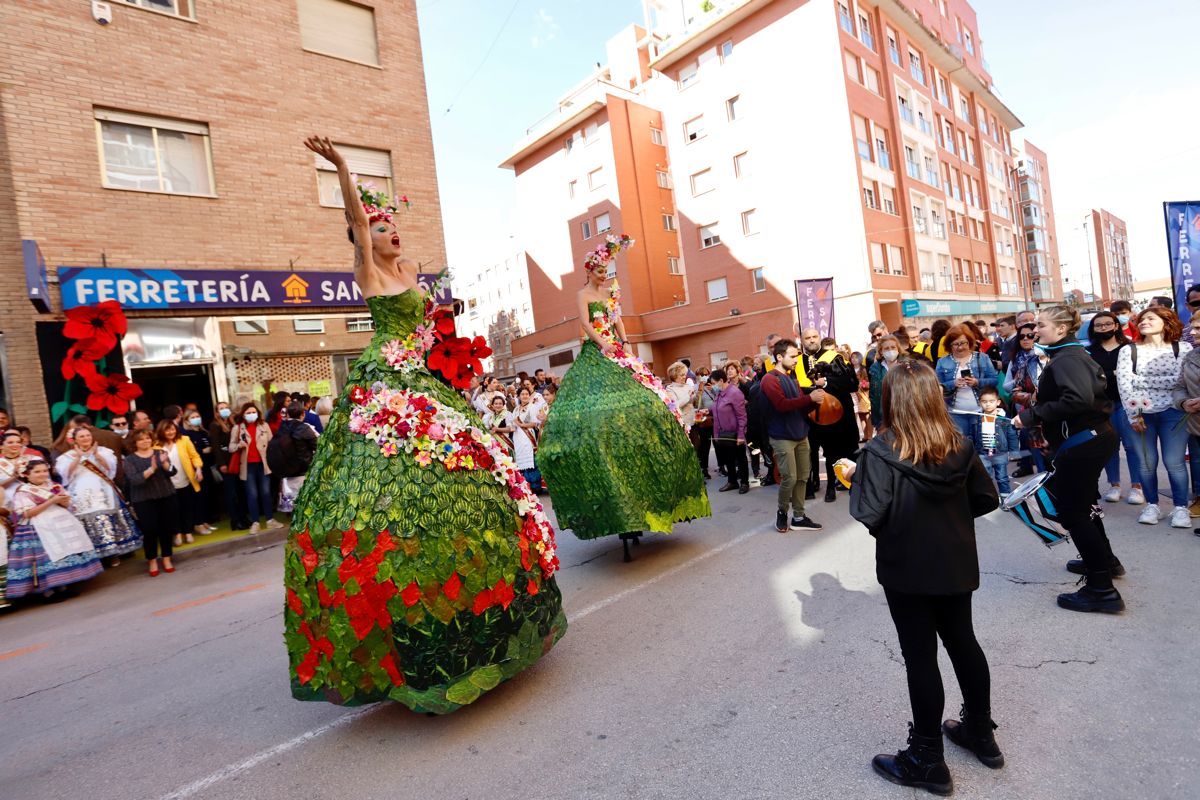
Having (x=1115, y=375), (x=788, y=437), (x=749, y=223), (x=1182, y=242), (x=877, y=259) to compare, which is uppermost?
(x=749, y=223)

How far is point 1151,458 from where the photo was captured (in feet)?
18.1

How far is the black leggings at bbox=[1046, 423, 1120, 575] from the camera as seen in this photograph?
12.2 feet

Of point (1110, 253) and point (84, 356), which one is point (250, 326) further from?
point (1110, 253)

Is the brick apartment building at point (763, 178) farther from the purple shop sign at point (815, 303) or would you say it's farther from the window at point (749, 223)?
the purple shop sign at point (815, 303)

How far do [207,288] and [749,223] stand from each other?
22.3 m

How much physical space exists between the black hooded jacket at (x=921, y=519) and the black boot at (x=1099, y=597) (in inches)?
73.0

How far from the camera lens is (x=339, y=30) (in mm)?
12367

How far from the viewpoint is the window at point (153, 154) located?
9945mm

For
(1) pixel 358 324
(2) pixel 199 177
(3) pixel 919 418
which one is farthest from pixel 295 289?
(3) pixel 919 418

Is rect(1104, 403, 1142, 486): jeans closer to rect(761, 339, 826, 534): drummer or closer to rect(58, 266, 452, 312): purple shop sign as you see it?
rect(761, 339, 826, 534): drummer

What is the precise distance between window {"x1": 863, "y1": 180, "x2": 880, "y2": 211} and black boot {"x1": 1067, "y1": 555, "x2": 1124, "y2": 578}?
77.6 feet

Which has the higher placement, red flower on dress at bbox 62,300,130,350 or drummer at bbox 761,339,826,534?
red flower on dress at bbox 62,300,130,350

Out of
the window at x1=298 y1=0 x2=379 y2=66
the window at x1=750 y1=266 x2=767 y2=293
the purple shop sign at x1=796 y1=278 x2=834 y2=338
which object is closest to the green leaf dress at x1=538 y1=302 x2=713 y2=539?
the window at x1=298 y1=0 x2=379 y2=66

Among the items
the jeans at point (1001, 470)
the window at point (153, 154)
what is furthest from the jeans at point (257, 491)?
the jeans at point (1001, 470)
